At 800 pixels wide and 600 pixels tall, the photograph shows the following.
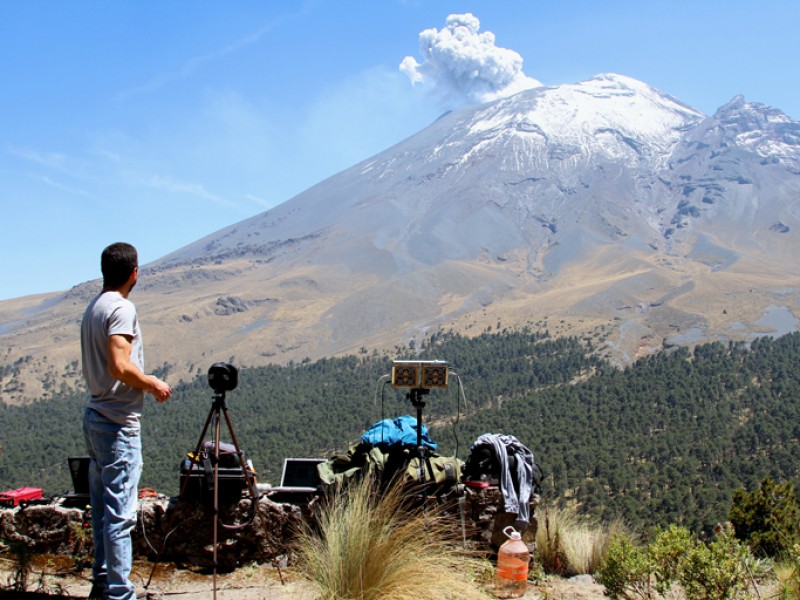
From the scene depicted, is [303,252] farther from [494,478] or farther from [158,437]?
[494,478]

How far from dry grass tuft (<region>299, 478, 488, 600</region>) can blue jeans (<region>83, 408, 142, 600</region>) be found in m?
0.98

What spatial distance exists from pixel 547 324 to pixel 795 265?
6628cm

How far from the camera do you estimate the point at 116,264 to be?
3.99 metres

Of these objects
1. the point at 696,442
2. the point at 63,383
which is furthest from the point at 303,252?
the point at 696,442

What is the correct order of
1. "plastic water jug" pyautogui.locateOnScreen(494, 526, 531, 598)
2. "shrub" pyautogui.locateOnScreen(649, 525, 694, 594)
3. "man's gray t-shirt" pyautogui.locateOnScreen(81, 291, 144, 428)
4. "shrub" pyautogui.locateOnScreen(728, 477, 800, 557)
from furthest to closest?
"shrub" pyautogui.locateOnScreen(728, 477, 800, 557)
"plastic water jug" pyautogui.locateOnScreen(494, 526, 531, 598)
"shrub" pyautogui.locateOnScreen(649, 525, 694, 594)
"man's gray t-shirt" pyautogui.locateOnScreen(81, 291, 144, 428)

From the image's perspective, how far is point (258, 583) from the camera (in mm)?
5180

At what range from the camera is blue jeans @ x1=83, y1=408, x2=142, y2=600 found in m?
3.75

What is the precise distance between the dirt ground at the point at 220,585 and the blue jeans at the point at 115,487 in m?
0.75

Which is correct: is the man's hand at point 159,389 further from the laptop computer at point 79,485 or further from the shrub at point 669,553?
the shrub at point 669,553

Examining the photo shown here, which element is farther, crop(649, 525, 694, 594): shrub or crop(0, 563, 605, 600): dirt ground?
crop(0, 563, 605, 600): dirt ground

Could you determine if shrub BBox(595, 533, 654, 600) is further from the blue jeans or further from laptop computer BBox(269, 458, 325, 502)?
the blue jeans

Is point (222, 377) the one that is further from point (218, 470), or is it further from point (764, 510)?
point (764, 510)

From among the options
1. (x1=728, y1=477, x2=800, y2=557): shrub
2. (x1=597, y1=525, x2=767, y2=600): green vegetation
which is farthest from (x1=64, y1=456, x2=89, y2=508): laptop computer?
(x1=728, y1=477, x2=800, y2=557): shrub

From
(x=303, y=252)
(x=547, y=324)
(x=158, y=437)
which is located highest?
(x=303, y=252)
